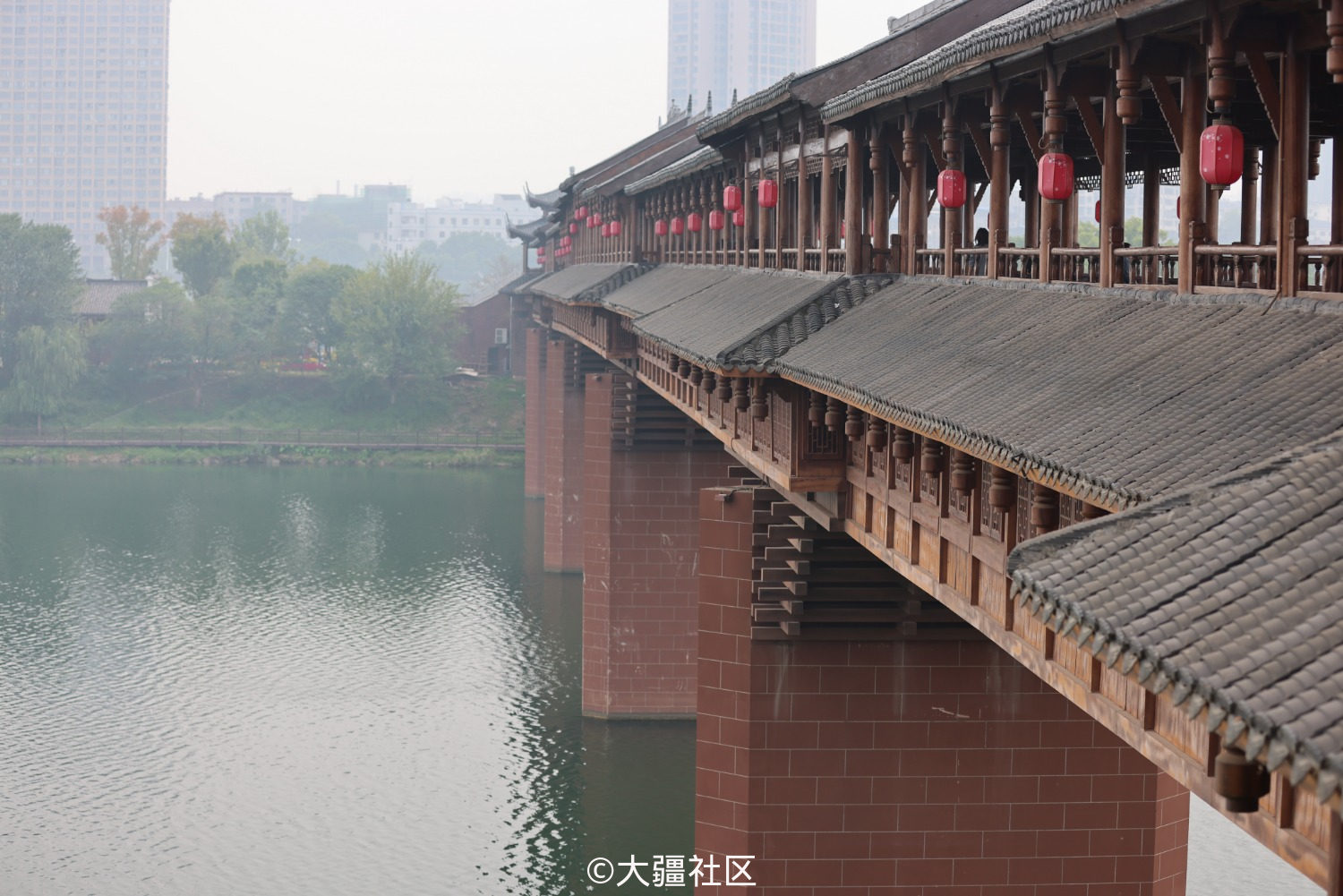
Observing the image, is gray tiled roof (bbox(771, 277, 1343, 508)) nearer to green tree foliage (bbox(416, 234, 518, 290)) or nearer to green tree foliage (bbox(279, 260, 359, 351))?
green tree foliage (bbox(279, 260, 359, 351))

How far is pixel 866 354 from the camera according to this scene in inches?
462

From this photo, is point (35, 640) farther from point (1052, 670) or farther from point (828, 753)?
point (1052, 670)

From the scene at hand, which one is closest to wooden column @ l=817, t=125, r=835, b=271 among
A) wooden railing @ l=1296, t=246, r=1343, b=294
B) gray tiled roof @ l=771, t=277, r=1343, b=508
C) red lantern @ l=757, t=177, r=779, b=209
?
red lantern @ l=757, t=177, r=779, b=209

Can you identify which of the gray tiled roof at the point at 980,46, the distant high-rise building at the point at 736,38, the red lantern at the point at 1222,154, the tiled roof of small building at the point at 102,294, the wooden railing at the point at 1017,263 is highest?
the distant high-rise building at the point at 736,38

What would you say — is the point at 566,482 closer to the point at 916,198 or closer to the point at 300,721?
the point at 300,721

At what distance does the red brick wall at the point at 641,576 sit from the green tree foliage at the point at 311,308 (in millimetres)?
46846

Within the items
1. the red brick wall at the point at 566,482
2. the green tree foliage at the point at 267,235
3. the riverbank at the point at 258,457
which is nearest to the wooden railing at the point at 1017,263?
the red brick wall at the point at 566,482

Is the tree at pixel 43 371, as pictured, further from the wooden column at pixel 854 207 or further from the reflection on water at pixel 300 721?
the wooden column at pixel 854 207

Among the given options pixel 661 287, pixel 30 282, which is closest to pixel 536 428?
pixel 661 287

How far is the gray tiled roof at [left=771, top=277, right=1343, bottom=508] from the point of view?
6449mm

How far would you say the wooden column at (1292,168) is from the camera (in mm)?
7871

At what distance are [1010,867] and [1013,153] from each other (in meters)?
6.88

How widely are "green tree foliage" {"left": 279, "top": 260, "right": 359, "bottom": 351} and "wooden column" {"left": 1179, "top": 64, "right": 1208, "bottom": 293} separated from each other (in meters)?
64.4

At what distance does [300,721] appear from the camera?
26.5 m
